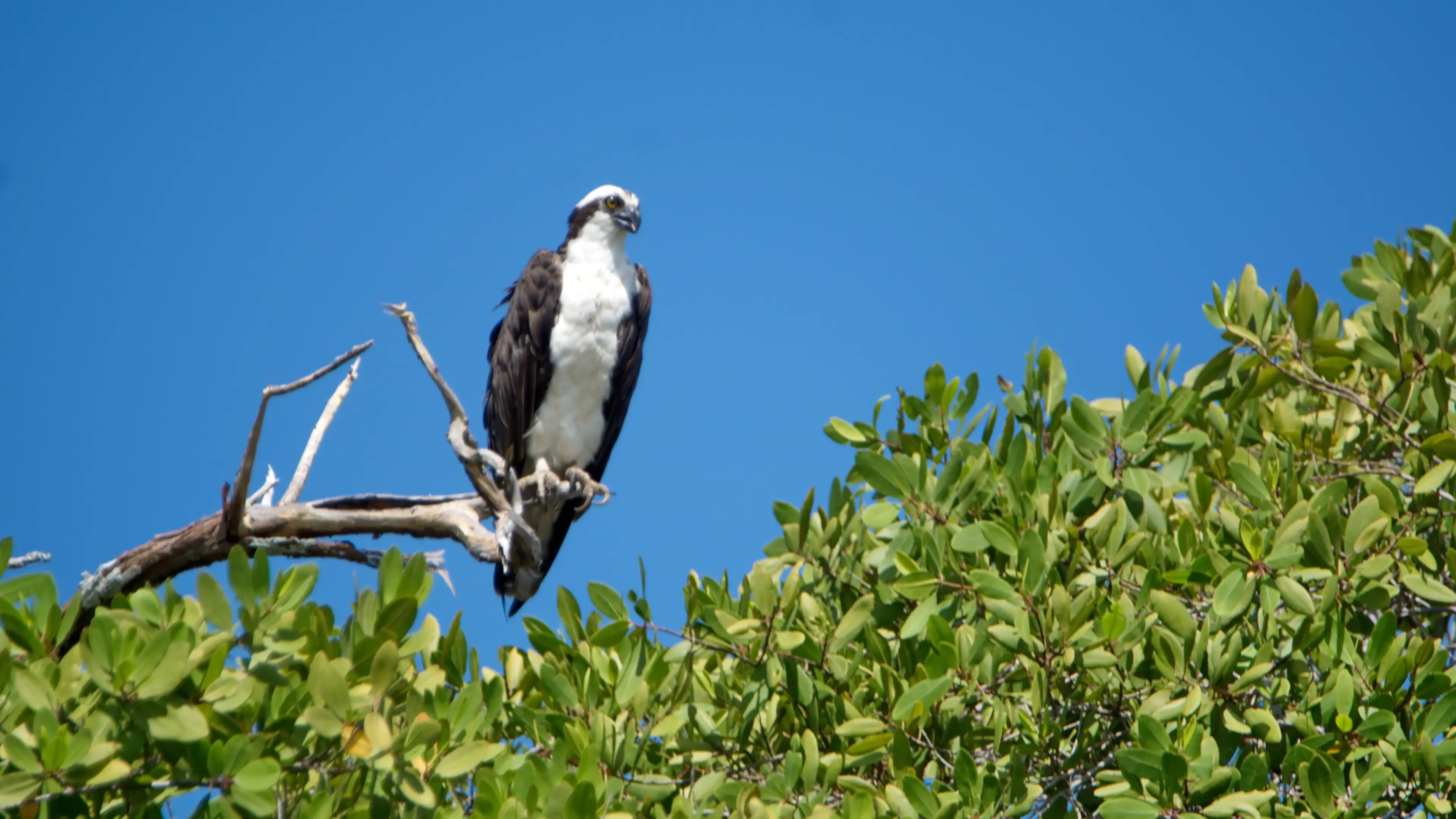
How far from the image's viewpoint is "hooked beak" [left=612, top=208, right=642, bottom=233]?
641 cm

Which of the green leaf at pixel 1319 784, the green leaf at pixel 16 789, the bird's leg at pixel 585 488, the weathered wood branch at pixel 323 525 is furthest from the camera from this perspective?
the bird's leg at pixel 585 488

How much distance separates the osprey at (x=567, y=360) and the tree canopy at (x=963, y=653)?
2.60 meters

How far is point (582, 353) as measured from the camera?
19.6 feet

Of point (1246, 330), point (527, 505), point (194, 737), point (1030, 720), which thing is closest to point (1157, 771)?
point (1030, 720)

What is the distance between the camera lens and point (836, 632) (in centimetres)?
300

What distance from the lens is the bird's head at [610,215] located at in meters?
6.41

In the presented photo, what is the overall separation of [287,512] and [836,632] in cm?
238

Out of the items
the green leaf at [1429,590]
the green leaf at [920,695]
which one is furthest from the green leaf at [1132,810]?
the green leaf at [1429,590]

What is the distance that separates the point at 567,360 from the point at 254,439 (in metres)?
2.33

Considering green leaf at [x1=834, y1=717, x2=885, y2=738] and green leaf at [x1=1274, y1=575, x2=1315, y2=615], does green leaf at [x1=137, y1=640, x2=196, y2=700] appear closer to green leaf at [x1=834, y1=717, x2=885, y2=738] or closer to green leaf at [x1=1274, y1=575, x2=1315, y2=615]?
green leaf at [x1=834, y1=717, x2=885, y2=738]

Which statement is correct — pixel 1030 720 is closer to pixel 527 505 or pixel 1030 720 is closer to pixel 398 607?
pixel 398 607

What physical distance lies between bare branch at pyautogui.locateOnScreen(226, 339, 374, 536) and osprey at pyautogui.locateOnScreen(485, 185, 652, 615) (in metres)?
1.90

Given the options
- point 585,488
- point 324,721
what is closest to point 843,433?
point 324,721

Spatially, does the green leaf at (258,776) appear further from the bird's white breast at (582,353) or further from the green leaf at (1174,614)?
the bird's white breast at (582,353)
